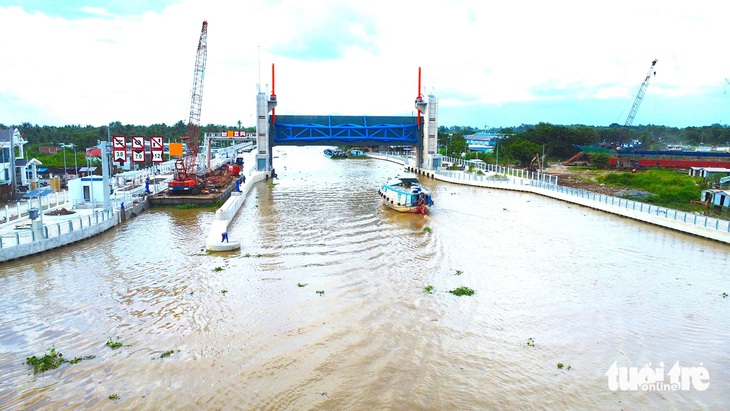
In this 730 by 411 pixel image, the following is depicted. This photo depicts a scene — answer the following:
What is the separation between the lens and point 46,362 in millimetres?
12086

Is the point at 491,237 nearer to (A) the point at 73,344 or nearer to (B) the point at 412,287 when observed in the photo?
(B) the point at 412,287

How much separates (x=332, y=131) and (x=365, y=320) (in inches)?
1876

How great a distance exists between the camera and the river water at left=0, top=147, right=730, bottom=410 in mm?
11258

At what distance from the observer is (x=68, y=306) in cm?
1612

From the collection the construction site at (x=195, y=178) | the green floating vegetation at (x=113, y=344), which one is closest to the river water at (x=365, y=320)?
the green floating vegetation at (x=113, y=344)

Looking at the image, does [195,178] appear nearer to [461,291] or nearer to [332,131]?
[332,131]

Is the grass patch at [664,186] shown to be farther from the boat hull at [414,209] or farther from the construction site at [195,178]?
the construction site at [195,178]

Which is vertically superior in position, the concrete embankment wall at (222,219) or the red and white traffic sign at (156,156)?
the red and white traffic sign at (156,156)

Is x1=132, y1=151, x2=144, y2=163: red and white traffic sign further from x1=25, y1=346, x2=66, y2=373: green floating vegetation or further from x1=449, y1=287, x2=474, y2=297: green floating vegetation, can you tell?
x1=449, y1=287, x2=474, y2=297: green floating vegetation

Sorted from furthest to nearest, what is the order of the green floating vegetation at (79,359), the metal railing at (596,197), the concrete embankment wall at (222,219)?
the metal railing at (596,197), the concrete embankment wall at (222,219), the green floating vegetation at (79,359)

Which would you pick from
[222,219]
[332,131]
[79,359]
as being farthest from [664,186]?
[79,359]

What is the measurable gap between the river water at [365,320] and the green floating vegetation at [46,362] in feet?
0.61

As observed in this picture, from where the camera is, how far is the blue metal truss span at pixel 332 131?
60.8 m

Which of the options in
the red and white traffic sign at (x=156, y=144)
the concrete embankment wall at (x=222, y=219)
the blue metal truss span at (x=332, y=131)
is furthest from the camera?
the blue metal truss span at (x=332, y=131)
